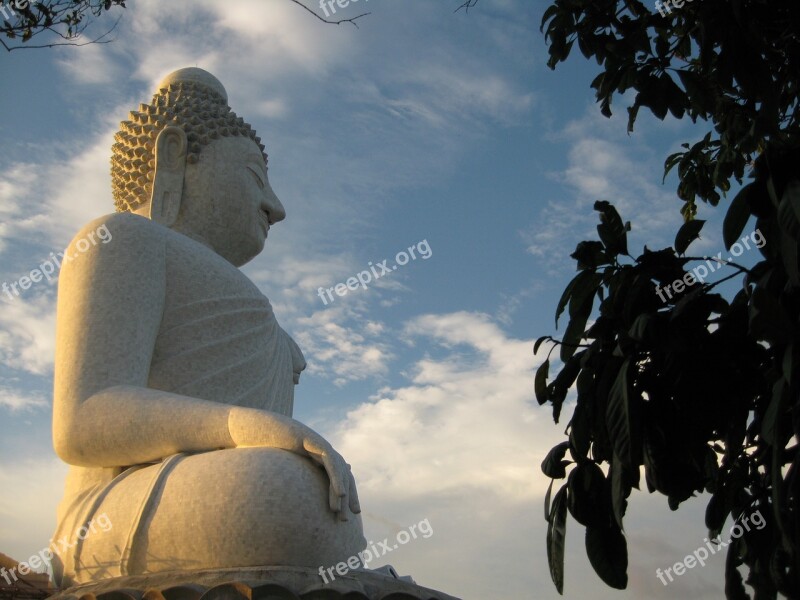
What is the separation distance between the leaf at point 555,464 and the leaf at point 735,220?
89 centimetres

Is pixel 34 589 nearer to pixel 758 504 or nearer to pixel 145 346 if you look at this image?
pixel 145 346

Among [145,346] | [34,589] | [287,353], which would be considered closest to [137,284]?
[145,346]

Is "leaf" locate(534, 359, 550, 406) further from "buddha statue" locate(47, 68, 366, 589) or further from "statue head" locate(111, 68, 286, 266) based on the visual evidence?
"statue head" locate(111, 68, 286, 266)

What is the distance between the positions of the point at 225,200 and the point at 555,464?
3804 mm

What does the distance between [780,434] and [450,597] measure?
233cm

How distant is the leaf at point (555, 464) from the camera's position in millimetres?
2900

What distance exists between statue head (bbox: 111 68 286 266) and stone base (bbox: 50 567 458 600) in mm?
→ 2732

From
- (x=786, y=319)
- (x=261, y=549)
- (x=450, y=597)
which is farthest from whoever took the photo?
(x=450, y=597)

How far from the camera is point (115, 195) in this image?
6.46m

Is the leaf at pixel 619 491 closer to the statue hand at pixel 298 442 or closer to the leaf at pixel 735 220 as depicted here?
the leaf at pixel 735 220

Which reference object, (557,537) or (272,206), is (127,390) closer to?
(272,206)

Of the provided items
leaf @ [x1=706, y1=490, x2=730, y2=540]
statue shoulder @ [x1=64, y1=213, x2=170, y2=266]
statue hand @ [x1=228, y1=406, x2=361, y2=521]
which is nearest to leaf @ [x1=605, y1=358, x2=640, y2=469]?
leaf @ [x1=706, y1=490, x2=730, y2=540]

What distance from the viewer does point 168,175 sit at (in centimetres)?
608

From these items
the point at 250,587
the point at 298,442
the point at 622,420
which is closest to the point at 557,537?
the point at 622,420
